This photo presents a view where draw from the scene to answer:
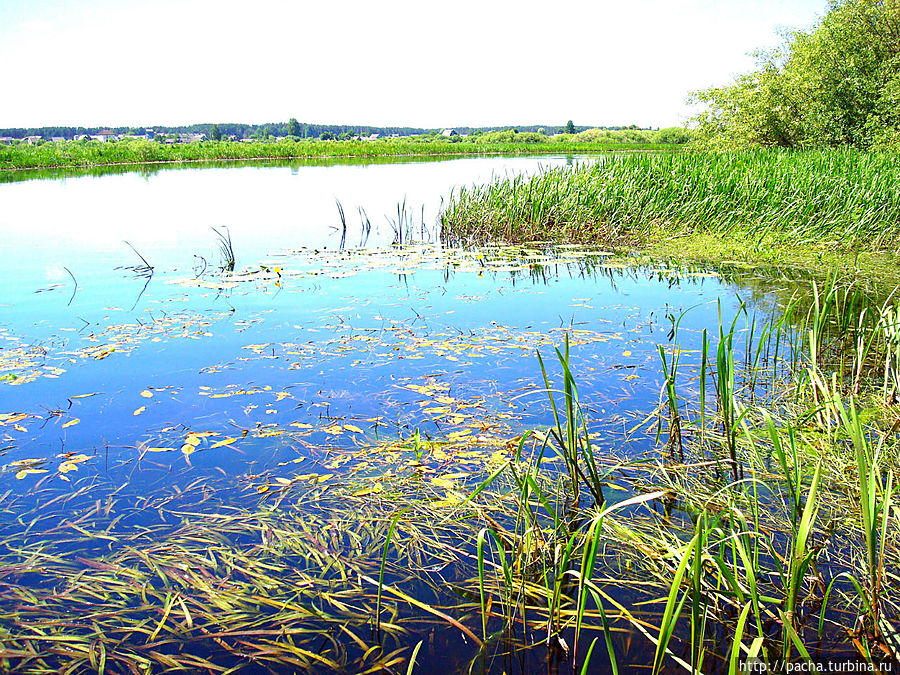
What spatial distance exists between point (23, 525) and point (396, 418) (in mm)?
1798

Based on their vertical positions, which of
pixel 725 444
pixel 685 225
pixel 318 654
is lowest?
pixel 318 654

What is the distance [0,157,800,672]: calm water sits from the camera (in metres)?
3.11

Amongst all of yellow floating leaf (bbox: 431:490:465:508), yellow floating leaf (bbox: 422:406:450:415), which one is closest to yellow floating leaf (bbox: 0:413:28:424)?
yellow floating leaf (bbox: 422:406:450:415)

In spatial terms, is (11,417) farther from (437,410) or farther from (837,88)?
(837,88)

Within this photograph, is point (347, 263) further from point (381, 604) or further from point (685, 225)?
point (381, 604)

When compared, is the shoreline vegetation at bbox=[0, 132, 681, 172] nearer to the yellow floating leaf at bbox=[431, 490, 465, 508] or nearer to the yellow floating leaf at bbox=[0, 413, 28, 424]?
the yellow floating leaf at bbox=[0, 413, 28, 424]

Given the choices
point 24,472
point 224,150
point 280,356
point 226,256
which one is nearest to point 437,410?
point 280,356

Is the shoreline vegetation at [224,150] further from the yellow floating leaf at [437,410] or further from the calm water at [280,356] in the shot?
the yellow floating leaf at [437,410]

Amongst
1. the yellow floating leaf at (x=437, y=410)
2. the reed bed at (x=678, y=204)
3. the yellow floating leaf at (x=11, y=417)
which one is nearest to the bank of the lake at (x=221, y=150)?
the reed bed at (x=678, y=204)

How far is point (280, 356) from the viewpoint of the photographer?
470 centimetres

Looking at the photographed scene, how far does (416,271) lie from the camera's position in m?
7.86

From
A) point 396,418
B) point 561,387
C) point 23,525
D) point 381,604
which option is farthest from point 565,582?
point 23,525

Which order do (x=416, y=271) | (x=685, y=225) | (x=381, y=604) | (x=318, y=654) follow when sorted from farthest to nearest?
(x=685, y=225), (x=416, y=271), (x=381, y=604), (x=318, y=654)

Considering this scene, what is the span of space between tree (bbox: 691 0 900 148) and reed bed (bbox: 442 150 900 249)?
14.2 meters
